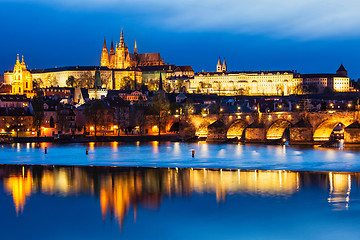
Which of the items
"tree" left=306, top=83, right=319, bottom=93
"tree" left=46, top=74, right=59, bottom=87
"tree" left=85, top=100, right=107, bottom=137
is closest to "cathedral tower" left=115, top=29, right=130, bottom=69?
"tree" left=46, top=74, right=59, bottom=87

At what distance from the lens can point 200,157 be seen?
40.4 m

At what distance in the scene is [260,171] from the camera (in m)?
32.1

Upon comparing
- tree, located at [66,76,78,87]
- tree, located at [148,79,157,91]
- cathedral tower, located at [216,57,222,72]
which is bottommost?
tree, located at [148,79,157,91]

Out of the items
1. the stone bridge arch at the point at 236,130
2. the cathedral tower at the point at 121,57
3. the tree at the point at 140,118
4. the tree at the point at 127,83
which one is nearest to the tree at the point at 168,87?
the tree at the point at 127,83

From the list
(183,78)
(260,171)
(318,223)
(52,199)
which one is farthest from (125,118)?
(183,78)

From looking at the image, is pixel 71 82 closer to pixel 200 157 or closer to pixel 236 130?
pixel 236 130

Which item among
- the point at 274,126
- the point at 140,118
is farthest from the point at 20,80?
the point at 274,126

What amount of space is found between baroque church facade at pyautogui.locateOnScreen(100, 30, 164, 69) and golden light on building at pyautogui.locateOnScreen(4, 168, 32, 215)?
502 feet

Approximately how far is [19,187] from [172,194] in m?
7.43

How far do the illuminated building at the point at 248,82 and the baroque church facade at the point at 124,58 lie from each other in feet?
82.1

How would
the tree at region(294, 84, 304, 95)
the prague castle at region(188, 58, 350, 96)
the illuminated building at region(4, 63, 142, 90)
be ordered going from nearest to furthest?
the tree at region(294, 84, 304, 95), the prague castle at region(188, 58, 350, 96), the illuminated building at region(4, 63, 142, 90)

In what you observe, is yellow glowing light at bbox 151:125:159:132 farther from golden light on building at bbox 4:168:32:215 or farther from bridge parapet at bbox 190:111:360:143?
golden light on building at bbox 4:168:32:215

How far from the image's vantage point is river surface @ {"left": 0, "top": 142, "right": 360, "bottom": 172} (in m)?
34.9

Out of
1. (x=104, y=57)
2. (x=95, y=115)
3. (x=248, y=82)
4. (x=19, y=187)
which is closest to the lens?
(x=19, y=187)
